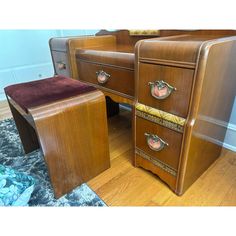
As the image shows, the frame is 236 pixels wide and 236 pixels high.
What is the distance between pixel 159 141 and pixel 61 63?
3.06ft

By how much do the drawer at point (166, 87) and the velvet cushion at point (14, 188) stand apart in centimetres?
67

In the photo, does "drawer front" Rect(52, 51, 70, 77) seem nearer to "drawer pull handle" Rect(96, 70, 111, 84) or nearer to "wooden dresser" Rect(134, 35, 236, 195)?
"drawer pull handle" Rect(96, 70, 111, 84)

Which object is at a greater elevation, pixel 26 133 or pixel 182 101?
pixel 182 101

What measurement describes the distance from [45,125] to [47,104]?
0.09m

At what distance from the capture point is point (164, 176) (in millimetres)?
961

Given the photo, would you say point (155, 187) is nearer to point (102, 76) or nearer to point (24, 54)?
point (102, 76)

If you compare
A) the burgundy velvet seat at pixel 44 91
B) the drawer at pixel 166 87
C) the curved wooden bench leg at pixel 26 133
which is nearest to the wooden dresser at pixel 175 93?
the drawer at pixel 166 87

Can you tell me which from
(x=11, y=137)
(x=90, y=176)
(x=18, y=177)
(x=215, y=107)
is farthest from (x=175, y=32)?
(x=11, y=137)

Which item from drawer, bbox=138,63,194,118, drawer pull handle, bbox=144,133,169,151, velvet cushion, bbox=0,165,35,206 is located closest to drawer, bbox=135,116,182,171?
drawer pull handle, bbox=144,133,169,151

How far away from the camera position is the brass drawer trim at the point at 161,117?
2.52 ft

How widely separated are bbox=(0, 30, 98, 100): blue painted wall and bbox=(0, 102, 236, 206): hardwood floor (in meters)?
1.57

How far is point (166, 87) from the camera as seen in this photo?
0.75 metres

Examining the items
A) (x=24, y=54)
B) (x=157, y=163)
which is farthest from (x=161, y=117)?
(x=24, y=54)

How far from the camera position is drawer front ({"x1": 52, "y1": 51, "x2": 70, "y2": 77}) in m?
1.33
